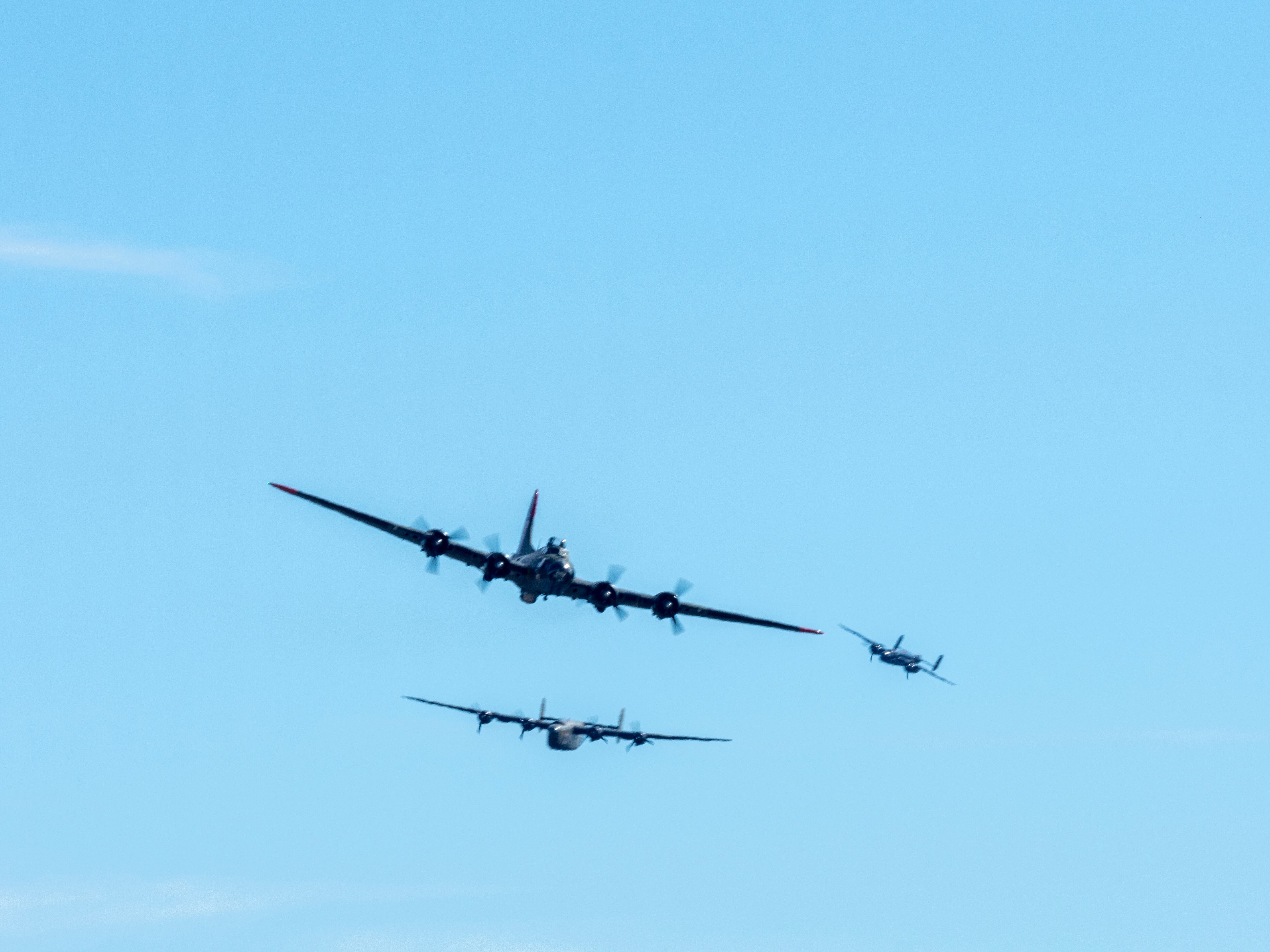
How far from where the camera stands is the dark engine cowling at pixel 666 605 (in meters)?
125

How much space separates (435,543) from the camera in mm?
123688

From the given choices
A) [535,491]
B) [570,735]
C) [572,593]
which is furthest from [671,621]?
[570,735]

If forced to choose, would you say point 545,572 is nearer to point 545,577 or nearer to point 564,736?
point 545,577

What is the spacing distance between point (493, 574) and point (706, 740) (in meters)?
70.3

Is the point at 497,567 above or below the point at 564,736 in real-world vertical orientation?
below

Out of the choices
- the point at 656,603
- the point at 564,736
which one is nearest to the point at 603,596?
the point at 656,603

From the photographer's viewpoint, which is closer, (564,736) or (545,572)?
(545,572)

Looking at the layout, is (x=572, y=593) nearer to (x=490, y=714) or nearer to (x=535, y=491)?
(x=535, y=491)

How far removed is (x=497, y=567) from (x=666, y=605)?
11800 millimetres

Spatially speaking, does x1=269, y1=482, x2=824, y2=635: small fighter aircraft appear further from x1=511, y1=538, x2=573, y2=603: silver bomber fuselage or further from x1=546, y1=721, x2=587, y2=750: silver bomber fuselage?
x1=546, y1=721, x2=587, y2=750: silver bomber fuselage

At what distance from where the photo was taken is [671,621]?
12600cm

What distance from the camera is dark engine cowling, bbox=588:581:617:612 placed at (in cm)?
12625

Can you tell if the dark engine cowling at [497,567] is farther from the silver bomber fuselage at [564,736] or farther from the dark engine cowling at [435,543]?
the silver bomber fuselage at [564,736]

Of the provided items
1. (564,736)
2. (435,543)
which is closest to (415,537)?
(435,543)
